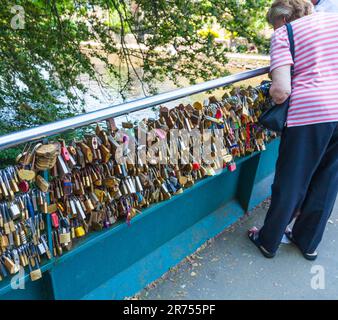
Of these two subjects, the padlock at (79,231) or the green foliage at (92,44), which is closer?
the padlock at (79,231)

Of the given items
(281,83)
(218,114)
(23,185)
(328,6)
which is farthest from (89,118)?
(328,6)

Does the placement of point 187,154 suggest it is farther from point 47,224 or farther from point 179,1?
point 179,1

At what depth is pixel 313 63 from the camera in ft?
6.52

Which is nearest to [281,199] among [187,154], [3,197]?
[187,154]

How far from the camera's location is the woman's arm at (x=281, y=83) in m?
1.99

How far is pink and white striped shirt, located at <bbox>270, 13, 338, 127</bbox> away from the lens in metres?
1.95

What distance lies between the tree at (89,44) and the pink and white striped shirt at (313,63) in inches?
80.7

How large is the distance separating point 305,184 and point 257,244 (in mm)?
665

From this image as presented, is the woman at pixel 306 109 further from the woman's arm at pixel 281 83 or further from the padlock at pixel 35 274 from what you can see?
the padlock at pixel 35 274

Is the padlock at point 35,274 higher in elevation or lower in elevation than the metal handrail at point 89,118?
lower

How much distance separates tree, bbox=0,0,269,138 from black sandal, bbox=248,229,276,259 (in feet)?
7.82

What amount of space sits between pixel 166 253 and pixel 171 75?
3114mm

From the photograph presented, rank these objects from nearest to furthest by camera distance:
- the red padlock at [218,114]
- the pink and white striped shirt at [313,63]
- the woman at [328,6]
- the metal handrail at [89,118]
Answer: the metal handrail at [89,118] < the pink and white striped shirt at [313,63] < the red padlock at [218,114] < the woman at [328,6]

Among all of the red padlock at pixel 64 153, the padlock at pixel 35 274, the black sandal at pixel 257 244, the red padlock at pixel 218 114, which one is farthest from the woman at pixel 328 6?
the padlock at pixel 35 274
